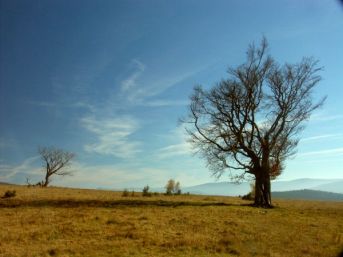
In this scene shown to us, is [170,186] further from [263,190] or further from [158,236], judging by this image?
[158,236]

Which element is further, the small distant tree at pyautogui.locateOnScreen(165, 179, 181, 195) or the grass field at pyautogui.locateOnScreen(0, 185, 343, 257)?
the small distant tree at pyautogui.locateOnScreen(165, 179, 181, 195)

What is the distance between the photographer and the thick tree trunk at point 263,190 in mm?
35656

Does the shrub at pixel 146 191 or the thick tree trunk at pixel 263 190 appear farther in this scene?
the shrub at pixel 146 191

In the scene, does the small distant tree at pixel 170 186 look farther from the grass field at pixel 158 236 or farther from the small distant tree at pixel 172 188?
the grass field at pixel 158 236

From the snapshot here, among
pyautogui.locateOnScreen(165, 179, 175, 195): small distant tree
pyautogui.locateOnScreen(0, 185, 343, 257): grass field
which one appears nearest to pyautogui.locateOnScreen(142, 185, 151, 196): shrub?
pyautogui.locateOnScreen(165, 179, 175, 195): small distant tree

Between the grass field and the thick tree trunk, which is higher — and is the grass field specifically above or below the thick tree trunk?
below

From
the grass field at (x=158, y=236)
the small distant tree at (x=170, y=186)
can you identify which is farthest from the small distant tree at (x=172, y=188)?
the grass field at (x=158, y=236)

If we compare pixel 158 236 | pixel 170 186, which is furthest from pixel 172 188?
pixel 158 236

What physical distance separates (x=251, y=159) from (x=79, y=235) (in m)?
23.7

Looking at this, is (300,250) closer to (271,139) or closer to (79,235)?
(79,235)

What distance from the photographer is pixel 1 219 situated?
19.6 meters

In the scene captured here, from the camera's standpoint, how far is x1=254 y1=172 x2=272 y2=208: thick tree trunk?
1404 inches

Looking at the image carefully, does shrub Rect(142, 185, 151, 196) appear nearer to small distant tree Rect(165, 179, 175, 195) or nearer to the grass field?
small distant tree Rect(165, 179, 175, 195)

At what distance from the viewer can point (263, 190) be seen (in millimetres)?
36031
